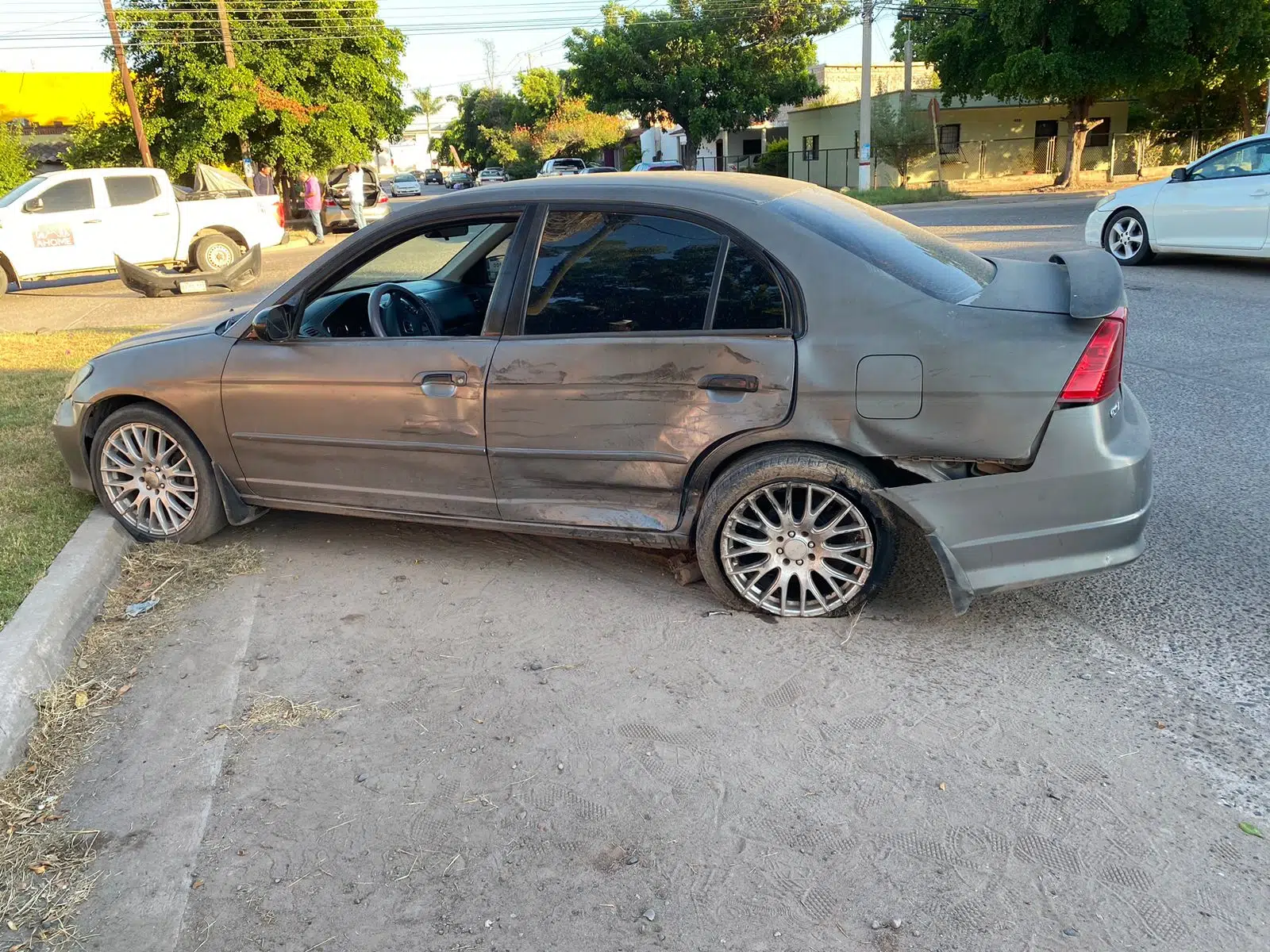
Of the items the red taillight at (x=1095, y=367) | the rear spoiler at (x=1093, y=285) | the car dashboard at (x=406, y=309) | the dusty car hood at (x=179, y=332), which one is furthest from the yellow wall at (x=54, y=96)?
the red taillight at (x=1095, y=367)

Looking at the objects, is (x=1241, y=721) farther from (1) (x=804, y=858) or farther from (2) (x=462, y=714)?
(2) (x=462, y=714)

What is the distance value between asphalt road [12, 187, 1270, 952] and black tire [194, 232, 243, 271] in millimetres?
14744

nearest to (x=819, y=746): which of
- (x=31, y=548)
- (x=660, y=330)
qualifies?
(x=660, y=330)

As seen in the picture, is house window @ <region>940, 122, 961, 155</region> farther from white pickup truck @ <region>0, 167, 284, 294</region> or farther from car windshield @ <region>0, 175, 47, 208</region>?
car windshield @ <region>0, 175, 47, 208</region>

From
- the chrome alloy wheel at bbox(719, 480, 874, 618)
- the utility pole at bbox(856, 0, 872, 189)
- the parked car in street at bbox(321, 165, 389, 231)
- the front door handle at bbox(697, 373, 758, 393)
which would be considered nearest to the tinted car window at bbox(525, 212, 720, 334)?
the front door handle at bbox(697, 373, 758, 393)

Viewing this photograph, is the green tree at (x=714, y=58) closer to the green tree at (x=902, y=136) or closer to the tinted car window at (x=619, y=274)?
the green tree at (x=902, y=136)

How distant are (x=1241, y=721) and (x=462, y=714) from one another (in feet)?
8.22

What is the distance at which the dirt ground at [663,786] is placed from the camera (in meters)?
2.52

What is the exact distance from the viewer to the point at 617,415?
12.9 ft

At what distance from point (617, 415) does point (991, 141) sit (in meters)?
40.1

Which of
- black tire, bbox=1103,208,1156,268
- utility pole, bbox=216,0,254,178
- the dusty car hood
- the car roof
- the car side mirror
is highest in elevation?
utility pole, bbox=216,0,254,178

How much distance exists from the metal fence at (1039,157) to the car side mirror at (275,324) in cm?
3548

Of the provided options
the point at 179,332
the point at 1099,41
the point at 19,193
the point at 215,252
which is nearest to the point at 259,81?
the point at 215,252

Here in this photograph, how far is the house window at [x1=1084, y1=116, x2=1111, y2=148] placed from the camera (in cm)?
3997
